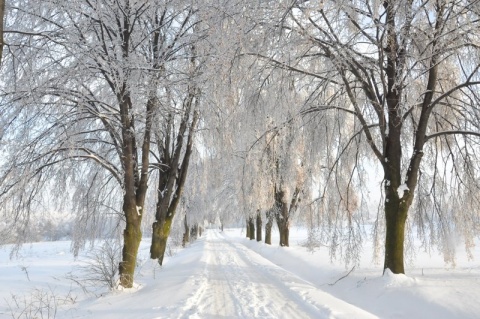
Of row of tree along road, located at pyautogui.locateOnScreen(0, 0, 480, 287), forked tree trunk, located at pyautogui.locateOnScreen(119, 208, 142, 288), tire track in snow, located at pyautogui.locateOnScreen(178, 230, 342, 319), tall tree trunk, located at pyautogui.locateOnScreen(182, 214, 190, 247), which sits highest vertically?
row of tree along road, located at pyautogui.locateOnScreen(0, 0, 480, 287)

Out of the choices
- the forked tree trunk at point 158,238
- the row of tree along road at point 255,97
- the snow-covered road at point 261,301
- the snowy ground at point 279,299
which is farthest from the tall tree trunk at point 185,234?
the snow-covered road at point 261,301

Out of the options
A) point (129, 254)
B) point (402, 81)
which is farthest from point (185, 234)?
point (402, 81)

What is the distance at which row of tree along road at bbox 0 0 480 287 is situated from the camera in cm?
611

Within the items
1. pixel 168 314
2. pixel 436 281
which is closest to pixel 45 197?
pixel 168 314

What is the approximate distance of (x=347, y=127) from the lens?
1086cm

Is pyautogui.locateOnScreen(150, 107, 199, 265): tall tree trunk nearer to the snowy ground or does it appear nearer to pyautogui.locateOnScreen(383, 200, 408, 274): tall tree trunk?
the snowy ground

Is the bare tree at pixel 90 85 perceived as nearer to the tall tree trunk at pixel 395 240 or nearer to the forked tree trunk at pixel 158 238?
the forked tree trunk at pixel 158 238

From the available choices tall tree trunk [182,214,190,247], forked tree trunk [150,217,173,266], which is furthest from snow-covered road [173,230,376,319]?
tall tree trunk [182,214,190,247]

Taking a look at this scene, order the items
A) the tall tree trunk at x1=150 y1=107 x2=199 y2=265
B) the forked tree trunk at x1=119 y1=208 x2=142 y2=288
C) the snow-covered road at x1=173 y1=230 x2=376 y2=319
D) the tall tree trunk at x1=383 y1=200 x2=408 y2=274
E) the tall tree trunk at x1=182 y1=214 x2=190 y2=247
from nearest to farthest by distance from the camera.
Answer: the snow-covered road at x1=173 y1=230 x2=376 y2=319
the tall tree trunk at x1=383 y1=200 x2=408 y2=274
the forked tree trunk at x1=119 y1=208 x2=142 y2=288
the tall tree trunk at x1=150 y1=107 x2=199 y2=265
the tall tree trunk at x1=182 y1=214 x2=190 y2=247

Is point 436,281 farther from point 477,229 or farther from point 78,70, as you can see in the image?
point 78,70

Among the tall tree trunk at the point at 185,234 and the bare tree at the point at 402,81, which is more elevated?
the bare tree at the point at 402,81

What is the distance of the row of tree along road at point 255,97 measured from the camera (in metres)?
6.11

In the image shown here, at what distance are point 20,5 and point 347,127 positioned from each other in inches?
329

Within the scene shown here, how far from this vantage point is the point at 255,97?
797 centimetres
